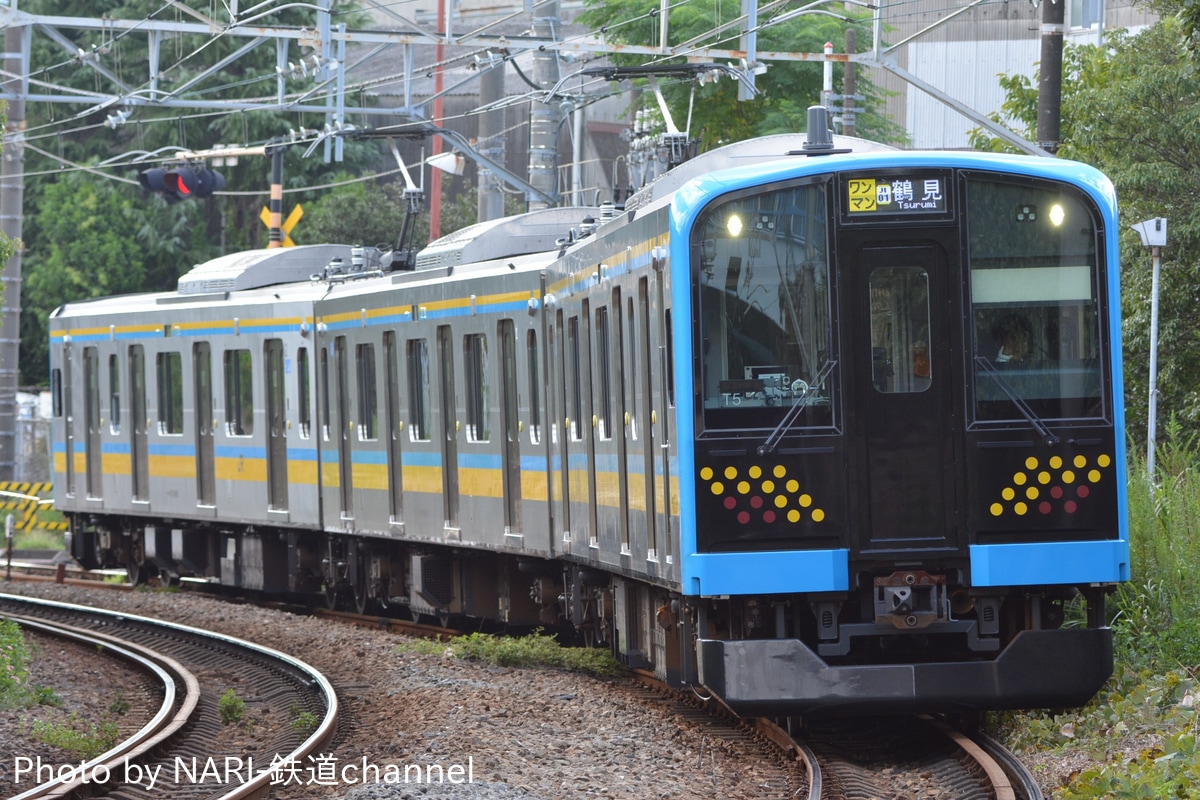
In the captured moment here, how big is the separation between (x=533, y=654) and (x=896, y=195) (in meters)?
5.29

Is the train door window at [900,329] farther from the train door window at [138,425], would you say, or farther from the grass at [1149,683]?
the train door window at [138,425]

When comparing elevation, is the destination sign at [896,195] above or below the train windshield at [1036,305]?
above

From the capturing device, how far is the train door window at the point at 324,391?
1831 cm

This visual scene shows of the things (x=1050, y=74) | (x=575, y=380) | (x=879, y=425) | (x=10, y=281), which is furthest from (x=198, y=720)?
(x=10, y=281)

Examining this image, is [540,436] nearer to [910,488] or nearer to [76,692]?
[76,692]

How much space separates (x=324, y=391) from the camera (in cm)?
1834

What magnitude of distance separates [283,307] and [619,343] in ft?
27.0

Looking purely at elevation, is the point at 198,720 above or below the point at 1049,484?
below

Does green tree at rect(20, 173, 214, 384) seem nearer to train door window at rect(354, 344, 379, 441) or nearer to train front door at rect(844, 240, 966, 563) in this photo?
train door window at rect(354, 344, 379, 441)

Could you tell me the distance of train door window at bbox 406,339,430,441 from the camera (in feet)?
53.0

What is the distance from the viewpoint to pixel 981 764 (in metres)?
8.91

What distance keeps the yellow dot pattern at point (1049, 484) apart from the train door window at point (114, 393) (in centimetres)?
1415

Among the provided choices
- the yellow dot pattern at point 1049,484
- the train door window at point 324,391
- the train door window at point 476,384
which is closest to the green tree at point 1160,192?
the train door window at point 476,384

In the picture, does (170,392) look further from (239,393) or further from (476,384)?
(476,384)
